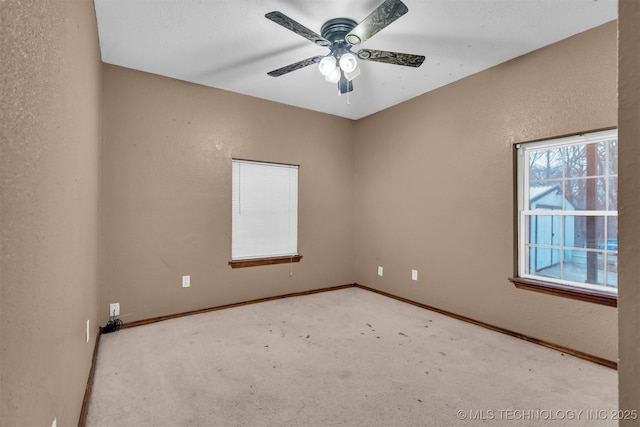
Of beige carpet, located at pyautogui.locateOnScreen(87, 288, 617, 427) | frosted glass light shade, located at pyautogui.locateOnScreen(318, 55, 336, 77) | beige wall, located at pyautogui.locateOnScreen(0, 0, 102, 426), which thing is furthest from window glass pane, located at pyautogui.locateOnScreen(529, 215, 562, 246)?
beige wall, located at pyautogui.locateOnScreen(0, 0, 102, 426)

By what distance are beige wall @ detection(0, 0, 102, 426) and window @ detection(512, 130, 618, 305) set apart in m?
3.35

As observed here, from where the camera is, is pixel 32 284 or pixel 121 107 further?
pixel 121 107

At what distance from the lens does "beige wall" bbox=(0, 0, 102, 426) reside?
0.73 meters

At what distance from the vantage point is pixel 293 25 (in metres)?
2.01

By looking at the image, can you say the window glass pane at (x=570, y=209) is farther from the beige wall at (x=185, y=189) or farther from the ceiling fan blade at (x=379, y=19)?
the beige wall at (x=185, y=189)

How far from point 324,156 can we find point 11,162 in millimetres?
4053

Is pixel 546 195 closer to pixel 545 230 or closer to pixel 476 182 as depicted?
pixel 545 230

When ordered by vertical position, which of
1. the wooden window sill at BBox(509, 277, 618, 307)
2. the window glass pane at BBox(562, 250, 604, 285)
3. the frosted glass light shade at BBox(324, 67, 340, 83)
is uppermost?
the frosted glass light shade at BBox(324, 67, 340, 83)

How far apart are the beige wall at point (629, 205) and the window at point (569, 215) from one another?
2.56m

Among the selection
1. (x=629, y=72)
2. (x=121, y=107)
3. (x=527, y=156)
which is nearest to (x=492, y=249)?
(x=527, y=156)

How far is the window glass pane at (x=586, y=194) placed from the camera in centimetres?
261

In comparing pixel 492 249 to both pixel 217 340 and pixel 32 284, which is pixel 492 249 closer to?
pixel 217 340

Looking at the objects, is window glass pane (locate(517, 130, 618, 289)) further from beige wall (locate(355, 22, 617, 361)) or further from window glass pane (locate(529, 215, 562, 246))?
beige wall (locate(355, 22, 617, 361))

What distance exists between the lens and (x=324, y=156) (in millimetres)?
4664
